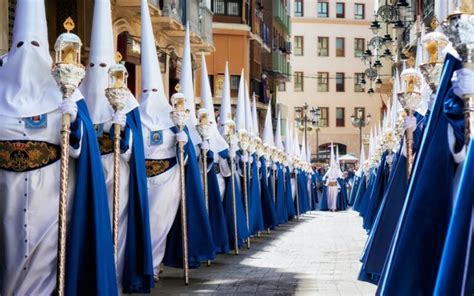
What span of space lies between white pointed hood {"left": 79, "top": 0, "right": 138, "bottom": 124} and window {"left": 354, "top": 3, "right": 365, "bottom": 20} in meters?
70.8

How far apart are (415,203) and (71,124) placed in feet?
8.66

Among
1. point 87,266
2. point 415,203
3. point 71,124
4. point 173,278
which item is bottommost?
point 173,278

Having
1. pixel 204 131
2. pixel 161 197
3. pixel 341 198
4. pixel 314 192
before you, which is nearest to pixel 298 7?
pixel 314 192

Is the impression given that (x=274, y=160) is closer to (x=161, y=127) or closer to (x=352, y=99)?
(x=161, y=127)

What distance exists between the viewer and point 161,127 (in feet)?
35.4

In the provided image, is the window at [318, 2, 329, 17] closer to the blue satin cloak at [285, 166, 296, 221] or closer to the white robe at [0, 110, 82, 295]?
the blue satin cloak at [285, 166, 296, 221]

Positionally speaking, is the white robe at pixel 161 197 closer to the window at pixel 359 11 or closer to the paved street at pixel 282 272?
the paved street at pixel 282 272

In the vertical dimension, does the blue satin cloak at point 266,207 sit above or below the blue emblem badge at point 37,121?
below

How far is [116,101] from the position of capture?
856cm

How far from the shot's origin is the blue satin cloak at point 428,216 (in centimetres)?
611

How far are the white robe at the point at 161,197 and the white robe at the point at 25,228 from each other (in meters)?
3.50

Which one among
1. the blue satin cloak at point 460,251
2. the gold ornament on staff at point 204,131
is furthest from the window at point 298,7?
the blue satin cloak at point 460,251

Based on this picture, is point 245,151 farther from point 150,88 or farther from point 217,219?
point 150,88

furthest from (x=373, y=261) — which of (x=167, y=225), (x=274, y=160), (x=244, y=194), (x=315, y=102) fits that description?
(x=315, y=102)
